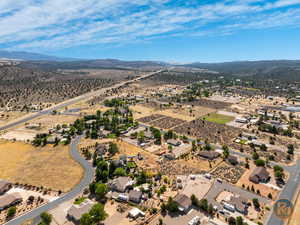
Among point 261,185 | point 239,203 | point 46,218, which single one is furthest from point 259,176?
point 46,218

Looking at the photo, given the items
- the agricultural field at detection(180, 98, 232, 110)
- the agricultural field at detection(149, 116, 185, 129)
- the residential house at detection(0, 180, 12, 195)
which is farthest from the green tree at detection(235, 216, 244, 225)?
the agricultural field at detection(180, 98, 232, 110)

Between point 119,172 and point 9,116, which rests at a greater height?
point 9,116

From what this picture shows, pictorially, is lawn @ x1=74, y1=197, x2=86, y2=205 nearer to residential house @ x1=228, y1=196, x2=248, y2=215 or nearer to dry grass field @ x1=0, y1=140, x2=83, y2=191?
dry grass field @ x1=0, y1=140, x2=83, y2=191

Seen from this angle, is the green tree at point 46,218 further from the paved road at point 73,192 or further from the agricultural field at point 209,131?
the agricultural field at point 209,131

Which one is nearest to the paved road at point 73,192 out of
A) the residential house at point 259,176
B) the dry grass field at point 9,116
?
the residential house at point 259,176

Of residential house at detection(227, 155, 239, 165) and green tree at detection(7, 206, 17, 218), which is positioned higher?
residential house at detection(227, 155, 239, 165)

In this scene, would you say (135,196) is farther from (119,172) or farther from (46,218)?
(46,218)

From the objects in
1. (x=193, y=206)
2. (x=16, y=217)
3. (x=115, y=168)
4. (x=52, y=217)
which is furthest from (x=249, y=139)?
(x=16, y=217)
